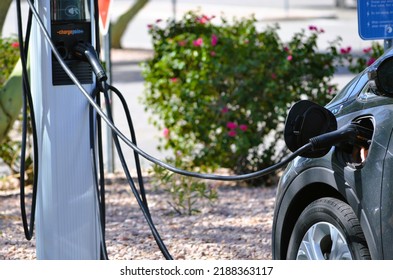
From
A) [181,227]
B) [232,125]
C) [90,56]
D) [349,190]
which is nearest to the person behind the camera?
[349,190]

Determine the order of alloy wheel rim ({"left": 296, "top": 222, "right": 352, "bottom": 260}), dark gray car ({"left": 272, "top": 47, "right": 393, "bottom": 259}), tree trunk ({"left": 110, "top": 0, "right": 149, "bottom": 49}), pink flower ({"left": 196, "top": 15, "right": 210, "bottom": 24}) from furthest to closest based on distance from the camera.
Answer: tree trunk ({"left": 110, "top": 0, "right": 149, "bottom": 49}) < pink flower ({"left": 196, "top": 15, "right": 210, "bottom": 24}) < alloy wheel rim ({"left": 296, "top": 222, "right": 352, "bottom": 260}) < dark gray car ({"left": 272, "top": 47, "right": 393, "bottom": 259})

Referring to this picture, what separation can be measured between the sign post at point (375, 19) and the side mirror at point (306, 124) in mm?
2322

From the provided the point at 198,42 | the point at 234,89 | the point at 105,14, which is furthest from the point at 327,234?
the point at 105,14

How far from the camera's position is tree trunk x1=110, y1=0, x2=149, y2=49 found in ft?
65.8

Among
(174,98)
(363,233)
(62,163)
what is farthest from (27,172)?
(363,233)

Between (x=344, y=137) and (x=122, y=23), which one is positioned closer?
(x=344, y=137)

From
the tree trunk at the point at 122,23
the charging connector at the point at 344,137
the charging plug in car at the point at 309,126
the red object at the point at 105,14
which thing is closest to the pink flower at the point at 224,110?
the red object at the point at 105,14

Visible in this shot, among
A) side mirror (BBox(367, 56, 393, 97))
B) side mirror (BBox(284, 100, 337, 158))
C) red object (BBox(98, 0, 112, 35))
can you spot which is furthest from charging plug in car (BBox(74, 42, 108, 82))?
red object (BBox(98, 0, 112, 35))

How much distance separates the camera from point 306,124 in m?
4.51

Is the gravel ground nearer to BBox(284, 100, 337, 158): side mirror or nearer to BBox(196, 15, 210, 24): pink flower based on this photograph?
BBox(196, 15, 210, 24): pink flower

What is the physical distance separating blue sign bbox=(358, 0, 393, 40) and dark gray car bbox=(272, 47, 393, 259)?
6.27ft

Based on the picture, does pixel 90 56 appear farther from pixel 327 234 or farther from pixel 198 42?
pixel 198 42

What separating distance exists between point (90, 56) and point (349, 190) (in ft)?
4.61

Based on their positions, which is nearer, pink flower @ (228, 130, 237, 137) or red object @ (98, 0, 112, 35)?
pink flower @ (228, 130, 237, 137)
